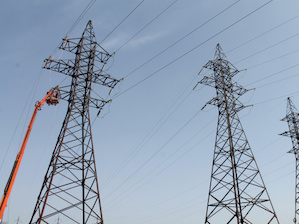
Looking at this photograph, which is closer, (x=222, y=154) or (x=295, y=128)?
(x=222, y=154)

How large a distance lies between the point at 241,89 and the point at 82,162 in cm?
1355

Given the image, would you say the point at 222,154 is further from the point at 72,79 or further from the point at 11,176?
the point at 11,176

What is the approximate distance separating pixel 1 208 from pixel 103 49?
11547mm

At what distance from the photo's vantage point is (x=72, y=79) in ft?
48.4

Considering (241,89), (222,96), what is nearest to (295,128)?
(241,89)

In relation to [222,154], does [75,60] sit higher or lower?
higher

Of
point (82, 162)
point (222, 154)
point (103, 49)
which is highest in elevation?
point (103, 49)

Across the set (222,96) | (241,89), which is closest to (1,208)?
(222,96)

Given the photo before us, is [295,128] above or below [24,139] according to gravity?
above

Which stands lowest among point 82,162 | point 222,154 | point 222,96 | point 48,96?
point 82,162

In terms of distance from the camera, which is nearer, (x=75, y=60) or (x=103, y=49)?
(x=75, y=60)

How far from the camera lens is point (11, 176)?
40.2 feet

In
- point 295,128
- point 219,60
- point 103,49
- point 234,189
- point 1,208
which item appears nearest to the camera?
point 1,208

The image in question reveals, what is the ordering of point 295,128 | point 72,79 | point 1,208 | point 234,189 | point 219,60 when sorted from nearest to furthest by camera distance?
point 1,208 < point 234,189 < point 72,79 < point 219,60 < point 295,128
